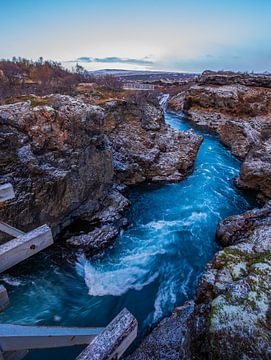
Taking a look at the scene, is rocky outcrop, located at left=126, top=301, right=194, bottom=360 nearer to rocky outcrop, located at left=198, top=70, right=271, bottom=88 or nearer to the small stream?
the small stream

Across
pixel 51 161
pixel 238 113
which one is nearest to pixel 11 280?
pixel 51 161

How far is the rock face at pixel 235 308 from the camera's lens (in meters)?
3.55

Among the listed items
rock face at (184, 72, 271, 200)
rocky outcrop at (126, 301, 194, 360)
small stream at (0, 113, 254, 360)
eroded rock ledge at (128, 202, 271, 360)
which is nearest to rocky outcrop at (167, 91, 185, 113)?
rock face at (184, 72, 271, 200)

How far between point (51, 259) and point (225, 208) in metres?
9.62

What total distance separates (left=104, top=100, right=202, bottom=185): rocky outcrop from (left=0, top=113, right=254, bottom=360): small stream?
8.17 feet

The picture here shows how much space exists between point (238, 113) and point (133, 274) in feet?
96.4

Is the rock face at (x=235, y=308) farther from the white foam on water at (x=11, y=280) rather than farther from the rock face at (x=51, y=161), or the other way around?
the rock face at (x=51, y=161)

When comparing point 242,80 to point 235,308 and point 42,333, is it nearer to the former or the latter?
point 235,308

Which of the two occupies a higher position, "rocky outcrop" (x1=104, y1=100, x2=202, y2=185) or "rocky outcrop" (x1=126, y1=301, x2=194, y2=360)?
"rocky outcrop" (x1=104, y1=100, x2=202, y2=185)

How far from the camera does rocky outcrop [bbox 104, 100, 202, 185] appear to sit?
1659cm


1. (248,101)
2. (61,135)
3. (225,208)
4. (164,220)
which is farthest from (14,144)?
(248,101)

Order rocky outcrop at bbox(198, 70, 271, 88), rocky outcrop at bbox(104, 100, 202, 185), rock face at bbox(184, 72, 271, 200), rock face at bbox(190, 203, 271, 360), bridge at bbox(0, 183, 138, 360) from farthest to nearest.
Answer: rocky outcrop at bbox(198, 70, 271, 88) < rock face at bbox(184, 72, 271, 200) < rocky outcrop at bbox(104, 100, 202, 185) < rock face at bbox(190, 203, 271, 360) < bridge at bbox(0, 183, 138, 360)

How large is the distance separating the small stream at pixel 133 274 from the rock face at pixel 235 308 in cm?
359

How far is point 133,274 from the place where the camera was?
9.52 m
